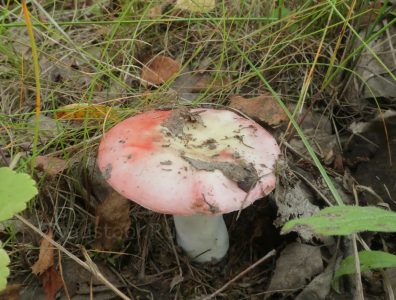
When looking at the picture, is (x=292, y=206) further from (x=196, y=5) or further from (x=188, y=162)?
(x=196, y=5)

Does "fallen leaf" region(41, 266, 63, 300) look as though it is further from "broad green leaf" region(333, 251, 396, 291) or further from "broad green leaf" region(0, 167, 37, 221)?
"broad green leaf" region(333, 251, 396, 291)

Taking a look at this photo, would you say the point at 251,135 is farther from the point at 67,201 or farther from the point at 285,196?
the point at 67,201

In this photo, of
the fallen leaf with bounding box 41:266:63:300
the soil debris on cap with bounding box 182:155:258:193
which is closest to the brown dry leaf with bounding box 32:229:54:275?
the fallen leaf with bounding box 41:266:63:300

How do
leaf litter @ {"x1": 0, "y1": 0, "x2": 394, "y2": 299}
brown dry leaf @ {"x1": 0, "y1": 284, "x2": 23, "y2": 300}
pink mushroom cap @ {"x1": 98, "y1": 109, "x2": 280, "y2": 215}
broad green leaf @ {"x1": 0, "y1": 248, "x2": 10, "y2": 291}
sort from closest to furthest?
broad green leaf @ {"x1": 0, "y1": 248, "x2": 10, "y2": 291}
pink mushroom cap @ {"x1": 98, "y1": 109, "x2": 280, "y2": 215}
brown dry leaf @ {"x1": 0, "y1": 284, "x2": 23, "y2": 300}
leaf litter @ {"x1": 0, "y1": 0, "x2": 394, "y2": 299}

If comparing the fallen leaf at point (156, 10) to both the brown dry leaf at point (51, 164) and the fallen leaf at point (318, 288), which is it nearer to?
the brown dry leaf at point (51, 164)

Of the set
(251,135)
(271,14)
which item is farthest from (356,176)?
(271,14)

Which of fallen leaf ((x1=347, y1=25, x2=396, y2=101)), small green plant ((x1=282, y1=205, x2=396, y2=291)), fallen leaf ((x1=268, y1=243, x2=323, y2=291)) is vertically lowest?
fallen leaf ((x1=268, y1=243, x2=323, y2=291))

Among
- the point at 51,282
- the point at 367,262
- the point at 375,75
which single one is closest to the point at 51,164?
the point at 51,282
